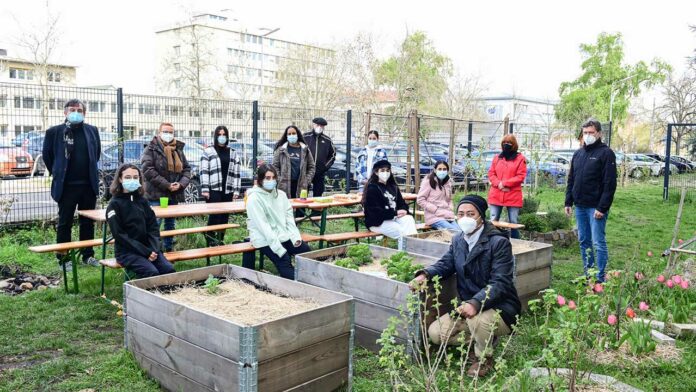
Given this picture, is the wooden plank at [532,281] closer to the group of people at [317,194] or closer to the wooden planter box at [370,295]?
the group of people at [317,194]

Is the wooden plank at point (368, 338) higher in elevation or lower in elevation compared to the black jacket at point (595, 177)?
lower

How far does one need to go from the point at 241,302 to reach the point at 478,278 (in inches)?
73.5

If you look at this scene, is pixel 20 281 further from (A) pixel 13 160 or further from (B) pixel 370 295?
(B) pixel 370 295

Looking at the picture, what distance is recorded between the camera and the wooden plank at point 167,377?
392 centimetres

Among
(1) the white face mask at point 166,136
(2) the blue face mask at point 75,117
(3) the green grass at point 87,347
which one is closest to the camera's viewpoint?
(3) the green grass at point 87,347

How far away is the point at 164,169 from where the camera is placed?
26.8ft

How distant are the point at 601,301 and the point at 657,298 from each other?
1515 millimetres

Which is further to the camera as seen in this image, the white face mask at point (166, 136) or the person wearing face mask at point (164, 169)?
the white face mask at point (166, 136)

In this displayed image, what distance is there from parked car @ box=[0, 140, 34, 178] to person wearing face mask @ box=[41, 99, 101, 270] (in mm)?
2352

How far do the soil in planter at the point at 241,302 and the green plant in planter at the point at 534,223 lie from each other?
21.5 feet

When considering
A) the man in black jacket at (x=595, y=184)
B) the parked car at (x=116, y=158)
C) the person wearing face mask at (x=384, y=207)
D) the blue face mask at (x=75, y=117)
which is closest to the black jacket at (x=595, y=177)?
the man in black jacket at (x=595, y=184)

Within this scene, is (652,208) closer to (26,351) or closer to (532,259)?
(532,259)

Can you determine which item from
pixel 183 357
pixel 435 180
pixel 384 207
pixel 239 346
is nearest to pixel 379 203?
pixel 384 207

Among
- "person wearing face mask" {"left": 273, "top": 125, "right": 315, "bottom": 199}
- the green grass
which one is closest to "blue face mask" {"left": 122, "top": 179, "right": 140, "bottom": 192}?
the green grass
